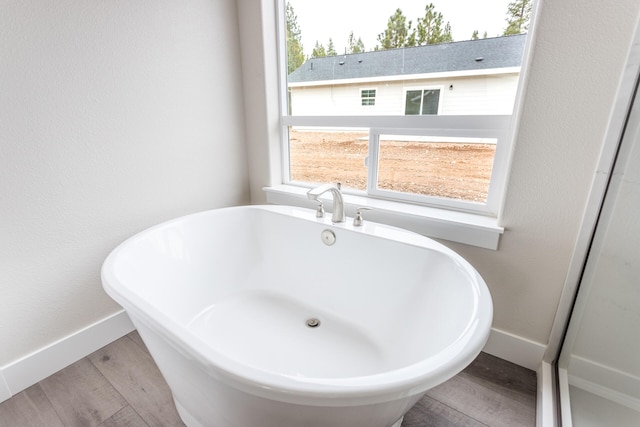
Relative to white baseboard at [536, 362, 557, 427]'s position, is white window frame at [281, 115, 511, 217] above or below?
above

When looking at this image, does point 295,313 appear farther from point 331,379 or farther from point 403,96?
point 403,96

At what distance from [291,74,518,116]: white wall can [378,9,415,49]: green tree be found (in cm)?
17

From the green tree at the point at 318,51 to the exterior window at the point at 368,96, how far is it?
0.34 meters

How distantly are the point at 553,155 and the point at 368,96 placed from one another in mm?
894

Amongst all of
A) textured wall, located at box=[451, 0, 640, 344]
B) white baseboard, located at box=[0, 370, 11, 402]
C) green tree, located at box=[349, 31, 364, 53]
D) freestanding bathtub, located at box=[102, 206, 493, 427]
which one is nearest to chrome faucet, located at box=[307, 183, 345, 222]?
freestanding bathtub, located at box=[102, 206, 493, 427]

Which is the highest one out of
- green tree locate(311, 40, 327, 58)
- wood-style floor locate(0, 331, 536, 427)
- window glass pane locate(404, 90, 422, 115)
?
green tree locate(311, 40, 327, 58)

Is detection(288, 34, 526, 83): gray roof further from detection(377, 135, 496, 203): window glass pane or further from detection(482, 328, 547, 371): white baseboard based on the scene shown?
detection(482, 328, 547, 371): white baseboard

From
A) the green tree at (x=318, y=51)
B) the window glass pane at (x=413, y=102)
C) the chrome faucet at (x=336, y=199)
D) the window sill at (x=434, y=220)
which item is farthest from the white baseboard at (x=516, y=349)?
the green tree at (x=318, y=51)

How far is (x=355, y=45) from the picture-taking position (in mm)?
1625

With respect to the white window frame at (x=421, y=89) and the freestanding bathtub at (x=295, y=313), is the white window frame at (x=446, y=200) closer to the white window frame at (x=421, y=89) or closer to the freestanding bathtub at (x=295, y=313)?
the white window frame at (x=421, y=89)

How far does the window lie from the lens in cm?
135

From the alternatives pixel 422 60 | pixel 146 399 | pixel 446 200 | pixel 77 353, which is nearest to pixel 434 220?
Result: pixel 446 200

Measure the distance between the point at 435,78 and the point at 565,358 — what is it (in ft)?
4.26

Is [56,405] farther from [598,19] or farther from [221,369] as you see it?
[598,19]
